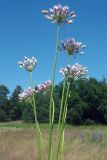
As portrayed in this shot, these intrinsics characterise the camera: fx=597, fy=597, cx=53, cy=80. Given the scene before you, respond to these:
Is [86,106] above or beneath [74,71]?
above

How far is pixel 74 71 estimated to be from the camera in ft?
12.2

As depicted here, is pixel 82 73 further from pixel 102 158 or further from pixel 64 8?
pixel 102 158

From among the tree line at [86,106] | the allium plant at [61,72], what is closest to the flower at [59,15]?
the allium plant at [61,72]

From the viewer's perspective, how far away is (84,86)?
278ft

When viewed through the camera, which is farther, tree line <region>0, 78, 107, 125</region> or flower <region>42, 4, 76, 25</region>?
tree line <region>0, 78, 107, 125</region>

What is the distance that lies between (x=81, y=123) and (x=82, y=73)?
7600 cm

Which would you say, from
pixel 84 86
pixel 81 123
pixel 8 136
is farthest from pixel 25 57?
pixel 84 86

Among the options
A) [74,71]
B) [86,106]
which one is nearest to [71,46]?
[74,71]

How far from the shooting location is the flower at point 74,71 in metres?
3.68

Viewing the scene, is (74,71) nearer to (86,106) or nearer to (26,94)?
(26,94)

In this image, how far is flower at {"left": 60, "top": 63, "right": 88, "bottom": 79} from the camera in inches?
145

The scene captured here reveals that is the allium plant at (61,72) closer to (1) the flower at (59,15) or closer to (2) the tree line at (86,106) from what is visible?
(1) the flower at (59,15)

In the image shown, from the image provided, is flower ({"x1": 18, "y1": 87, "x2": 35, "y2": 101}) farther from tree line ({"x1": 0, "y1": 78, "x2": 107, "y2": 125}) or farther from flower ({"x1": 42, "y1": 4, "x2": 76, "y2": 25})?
tree line ({"x1": 0, "y1": 78, "x2": 107, "y2": 125})

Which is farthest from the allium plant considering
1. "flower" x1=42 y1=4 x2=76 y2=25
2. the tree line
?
the tree line
